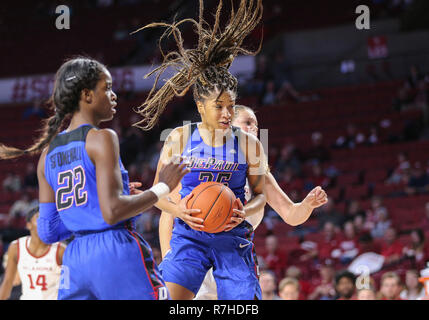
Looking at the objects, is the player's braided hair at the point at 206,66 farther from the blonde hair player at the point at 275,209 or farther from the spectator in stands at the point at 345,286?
the spectator in stands at the point at 345,286

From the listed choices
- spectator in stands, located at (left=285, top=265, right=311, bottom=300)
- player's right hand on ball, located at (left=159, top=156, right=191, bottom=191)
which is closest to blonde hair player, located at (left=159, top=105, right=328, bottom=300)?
player's right hand on ball, located at (left=159, top=156, right=191, bottom=191)

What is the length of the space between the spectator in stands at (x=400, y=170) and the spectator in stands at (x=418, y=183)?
0.34m

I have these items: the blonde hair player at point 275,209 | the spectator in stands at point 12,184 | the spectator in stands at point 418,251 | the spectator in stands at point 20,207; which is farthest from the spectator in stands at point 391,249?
the spectator in stands at point 12,184

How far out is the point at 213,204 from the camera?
3.09 m

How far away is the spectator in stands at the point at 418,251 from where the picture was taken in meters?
7.38

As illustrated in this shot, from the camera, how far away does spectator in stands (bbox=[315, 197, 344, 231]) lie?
359 inches

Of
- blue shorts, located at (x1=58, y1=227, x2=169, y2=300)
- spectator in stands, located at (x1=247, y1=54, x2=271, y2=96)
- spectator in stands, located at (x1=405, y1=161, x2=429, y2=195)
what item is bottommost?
blue shorts, located at (x1=58, y1=227, x2=169, y2=300)

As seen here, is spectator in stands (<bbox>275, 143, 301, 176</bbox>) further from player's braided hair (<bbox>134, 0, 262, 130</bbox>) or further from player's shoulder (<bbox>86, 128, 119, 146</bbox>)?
player's shoulder (<bbox>86, 128, 119, 146</bbox>)

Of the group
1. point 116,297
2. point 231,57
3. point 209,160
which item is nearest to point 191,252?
point 209,160

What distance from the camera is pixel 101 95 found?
2.59 metres

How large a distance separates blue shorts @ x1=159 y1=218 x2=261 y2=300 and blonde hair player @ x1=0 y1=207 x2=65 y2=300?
2.27 m

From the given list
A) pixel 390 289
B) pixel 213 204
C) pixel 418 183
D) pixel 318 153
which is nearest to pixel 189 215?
pixel 213 204

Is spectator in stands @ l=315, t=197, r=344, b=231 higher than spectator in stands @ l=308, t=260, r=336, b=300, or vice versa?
spectator in stands @ l=315, t=197, r=344, b=231
